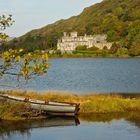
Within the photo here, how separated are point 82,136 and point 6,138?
225 inches

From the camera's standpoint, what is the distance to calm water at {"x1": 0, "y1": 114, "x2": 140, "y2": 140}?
3203cm

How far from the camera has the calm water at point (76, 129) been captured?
32031mm

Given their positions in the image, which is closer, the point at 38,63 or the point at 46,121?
the point at 38,63

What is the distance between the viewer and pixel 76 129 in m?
35.0

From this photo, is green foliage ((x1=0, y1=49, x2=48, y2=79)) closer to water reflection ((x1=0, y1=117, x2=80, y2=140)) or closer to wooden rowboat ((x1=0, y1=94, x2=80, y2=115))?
water reflection ((x1=0, y1=117, x2=80, y2=140))

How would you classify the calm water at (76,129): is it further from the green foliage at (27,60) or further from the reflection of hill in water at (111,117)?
the green foliage at (27,60)

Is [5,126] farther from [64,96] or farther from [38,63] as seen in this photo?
[38,63]

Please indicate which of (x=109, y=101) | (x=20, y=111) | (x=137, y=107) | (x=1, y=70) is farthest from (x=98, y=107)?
(x=1, y=70)

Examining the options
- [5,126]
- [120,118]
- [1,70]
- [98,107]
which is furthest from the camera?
[98,107]

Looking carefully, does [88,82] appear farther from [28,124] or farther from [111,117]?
[28,124]

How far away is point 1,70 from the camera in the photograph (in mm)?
25625

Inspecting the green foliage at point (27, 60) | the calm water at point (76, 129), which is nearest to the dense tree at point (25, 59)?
the green foliage at point (27, 60)

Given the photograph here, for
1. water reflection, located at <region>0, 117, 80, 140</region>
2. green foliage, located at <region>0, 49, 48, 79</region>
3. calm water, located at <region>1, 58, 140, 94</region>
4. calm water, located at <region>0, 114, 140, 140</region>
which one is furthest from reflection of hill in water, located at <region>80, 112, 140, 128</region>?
green foliage, located at <region>0, 49, 48, 79</region>

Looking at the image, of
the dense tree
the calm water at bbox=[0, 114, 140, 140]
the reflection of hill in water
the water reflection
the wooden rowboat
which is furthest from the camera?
the wooden rowboat
